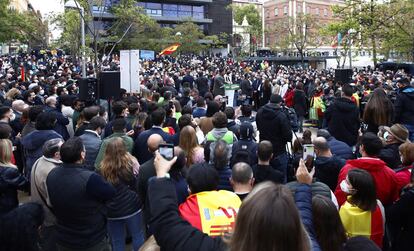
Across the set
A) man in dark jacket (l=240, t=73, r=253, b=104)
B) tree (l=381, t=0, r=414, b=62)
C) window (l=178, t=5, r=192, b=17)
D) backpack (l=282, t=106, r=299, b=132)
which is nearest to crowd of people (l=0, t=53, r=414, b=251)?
backpack (l=282, t=106, r=299, b=132)

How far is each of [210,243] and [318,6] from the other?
8555cm

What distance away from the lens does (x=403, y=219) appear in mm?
3516

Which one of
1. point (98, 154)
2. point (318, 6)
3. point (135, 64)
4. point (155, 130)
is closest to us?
point (98, 154)

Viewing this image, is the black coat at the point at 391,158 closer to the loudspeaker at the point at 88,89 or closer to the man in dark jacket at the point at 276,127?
the man in dark jacket at the point at 276,127

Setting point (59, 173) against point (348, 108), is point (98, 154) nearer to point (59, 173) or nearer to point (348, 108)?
point (59, 173)

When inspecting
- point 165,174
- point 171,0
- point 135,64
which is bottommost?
point 165,174

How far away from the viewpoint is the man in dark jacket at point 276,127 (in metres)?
6.95

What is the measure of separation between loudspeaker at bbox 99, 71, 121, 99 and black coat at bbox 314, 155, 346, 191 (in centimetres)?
704

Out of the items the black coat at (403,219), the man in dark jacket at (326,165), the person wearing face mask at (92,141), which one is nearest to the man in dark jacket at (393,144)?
the man in dark jacket at (326,165)

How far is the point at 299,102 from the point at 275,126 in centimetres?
686

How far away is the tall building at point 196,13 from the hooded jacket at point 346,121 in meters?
53.7

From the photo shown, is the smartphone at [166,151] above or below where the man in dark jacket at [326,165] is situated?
above

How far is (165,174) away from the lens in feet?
8.30

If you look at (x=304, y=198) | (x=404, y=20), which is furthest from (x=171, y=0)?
(x=304, y=198)
